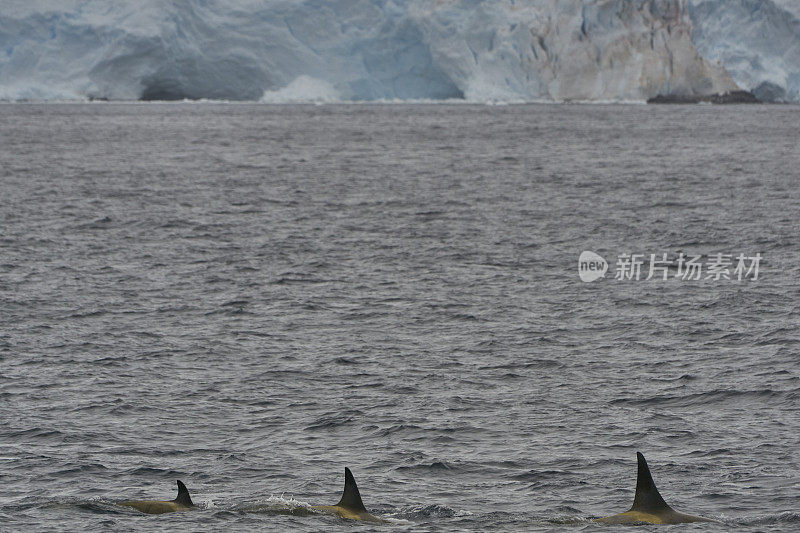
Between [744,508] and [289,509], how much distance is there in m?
6.68

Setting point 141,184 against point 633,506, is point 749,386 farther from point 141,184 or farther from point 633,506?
point 141,184

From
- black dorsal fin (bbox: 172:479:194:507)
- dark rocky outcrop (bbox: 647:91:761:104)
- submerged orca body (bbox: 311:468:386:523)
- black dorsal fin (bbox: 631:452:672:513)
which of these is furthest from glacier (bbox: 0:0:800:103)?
black dorsal fin (bbox: 631:452:672:513)

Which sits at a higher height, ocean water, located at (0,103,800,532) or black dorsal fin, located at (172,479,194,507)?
ocean water, located at (0,103,800,532)

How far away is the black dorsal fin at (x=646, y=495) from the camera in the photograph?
1476 centimetres

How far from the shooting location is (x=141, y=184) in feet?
197

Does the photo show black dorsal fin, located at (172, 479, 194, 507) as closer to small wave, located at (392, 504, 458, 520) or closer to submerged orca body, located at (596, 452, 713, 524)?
small wave, located at (392, 504, 458, 520)

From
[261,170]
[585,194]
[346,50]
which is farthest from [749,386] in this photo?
[346,50]

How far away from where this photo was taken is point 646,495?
48.6 feet

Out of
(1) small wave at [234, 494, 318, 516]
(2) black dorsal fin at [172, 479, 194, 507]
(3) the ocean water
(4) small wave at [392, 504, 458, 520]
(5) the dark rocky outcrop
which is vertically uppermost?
(5) the dark rocky outcrop

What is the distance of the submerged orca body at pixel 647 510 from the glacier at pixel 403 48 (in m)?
115

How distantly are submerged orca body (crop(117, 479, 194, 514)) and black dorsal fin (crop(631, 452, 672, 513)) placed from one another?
648 cm

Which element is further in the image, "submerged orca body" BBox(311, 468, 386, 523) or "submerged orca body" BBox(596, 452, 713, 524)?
"submerged orca body" BBox(311, 468, 386, 523)

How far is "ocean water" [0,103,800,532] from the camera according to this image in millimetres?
16328

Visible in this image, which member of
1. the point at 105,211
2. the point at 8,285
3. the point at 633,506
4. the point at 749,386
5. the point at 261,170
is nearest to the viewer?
the point at 633,506
